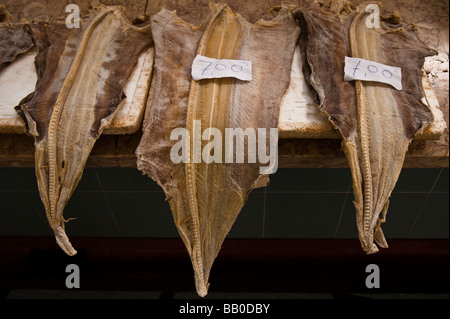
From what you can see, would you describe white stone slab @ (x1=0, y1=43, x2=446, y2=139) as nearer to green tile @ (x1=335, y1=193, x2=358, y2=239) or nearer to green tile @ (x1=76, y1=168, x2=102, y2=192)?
green tile @ (x1=76, y1=168, x2=102, y2=192)

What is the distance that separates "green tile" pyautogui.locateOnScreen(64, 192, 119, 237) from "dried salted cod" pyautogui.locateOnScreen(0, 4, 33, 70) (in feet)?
2.24

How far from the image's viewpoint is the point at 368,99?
1346 mm

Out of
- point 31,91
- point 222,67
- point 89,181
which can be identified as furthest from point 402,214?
point 31,91

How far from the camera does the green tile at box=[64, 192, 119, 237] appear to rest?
179cm

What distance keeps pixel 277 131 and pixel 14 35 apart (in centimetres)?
135

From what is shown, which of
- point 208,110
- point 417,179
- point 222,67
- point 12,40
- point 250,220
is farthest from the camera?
point 250,220

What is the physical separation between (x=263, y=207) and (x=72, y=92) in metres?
0.98

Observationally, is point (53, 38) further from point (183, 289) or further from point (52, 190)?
point (183, 289)

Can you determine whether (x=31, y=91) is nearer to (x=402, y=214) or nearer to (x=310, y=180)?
(x=310, y=180)

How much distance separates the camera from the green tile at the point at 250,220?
70.9 inches

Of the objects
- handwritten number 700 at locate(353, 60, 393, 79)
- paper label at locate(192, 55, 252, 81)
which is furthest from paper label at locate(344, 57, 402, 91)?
paper label at locate(192, 55, 252, 81)

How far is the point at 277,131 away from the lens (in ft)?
4.28

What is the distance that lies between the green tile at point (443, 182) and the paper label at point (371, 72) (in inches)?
18.3
